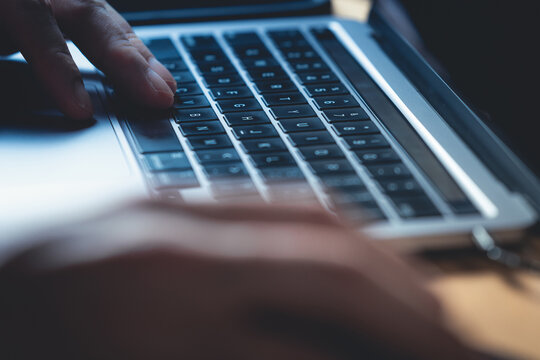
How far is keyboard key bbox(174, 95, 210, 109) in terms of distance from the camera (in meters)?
0.58

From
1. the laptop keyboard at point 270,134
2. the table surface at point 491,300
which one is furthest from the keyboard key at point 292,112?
the table surface at point 491,300

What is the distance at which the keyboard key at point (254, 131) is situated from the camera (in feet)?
1.76

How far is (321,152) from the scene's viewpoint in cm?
51

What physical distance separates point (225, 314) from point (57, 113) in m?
0.34

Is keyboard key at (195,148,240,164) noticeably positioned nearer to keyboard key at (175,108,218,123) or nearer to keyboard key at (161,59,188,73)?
keyboard key at (175,108,218,123)

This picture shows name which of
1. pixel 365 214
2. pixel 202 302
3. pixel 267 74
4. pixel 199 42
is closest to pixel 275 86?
pixel 267 74

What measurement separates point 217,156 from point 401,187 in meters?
0.15

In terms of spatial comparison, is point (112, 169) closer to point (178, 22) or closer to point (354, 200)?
point (354, 200)

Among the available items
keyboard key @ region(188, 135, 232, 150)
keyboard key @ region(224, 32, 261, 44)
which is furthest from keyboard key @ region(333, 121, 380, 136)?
keyboard key @ region(224, 32, 261, 44)

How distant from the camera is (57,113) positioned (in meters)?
0.55

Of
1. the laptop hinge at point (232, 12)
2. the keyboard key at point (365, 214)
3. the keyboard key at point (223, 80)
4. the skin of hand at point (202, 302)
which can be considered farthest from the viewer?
the laptop hinge at point (232, 12)

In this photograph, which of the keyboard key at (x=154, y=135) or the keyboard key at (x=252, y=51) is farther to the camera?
the keyboard key at (x=252, y=51)

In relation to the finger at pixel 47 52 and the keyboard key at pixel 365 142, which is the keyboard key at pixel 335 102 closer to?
the keyboard key at pixel 365 142

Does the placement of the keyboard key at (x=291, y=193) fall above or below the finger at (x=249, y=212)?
above
